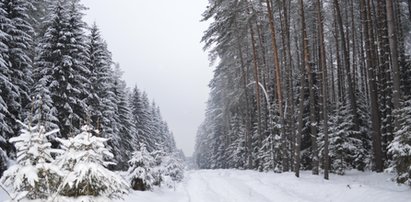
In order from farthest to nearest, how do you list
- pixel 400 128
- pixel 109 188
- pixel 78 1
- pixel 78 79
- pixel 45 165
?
pixel 78 1, pixel 78 79, pixel 400 128, pixel 109 188, pixel 45 165

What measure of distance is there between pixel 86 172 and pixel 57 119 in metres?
13.9

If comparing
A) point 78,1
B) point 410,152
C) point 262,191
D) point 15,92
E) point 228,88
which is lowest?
point 262,191

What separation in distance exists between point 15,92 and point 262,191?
11687mm

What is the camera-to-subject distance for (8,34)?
16.2 m

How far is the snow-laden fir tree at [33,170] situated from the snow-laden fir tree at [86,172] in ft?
0.65

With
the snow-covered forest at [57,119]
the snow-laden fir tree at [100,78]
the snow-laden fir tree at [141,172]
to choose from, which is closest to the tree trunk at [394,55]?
the snow-covered forest at [57,119]

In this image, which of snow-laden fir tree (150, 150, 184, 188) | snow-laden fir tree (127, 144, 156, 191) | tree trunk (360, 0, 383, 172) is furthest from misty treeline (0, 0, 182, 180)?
tree trunk (360, 0, 383, 172)

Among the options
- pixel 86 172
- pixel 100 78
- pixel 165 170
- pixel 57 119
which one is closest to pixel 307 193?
pixel 86 172

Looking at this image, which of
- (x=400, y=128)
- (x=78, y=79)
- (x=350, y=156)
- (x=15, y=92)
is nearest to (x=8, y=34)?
(x=15, y=92)

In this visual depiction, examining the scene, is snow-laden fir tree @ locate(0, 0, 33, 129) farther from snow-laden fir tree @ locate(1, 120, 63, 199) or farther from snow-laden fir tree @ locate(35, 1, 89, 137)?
snow-laden fir tree @ locate(1, 120, 63, 199)

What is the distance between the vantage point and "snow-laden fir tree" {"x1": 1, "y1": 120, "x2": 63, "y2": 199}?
4809mm

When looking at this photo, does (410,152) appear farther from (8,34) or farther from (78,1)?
(78,1)

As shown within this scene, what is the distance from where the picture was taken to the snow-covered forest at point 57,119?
16.5ft

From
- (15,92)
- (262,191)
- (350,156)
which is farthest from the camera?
(350,156)
